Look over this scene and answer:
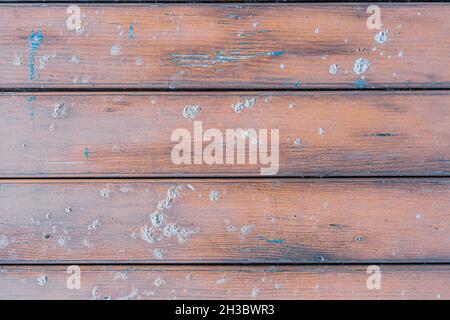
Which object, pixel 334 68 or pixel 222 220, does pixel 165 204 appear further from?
pixel 334 68

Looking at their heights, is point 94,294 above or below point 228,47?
below

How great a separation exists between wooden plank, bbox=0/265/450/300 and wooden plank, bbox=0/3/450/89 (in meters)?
0.32

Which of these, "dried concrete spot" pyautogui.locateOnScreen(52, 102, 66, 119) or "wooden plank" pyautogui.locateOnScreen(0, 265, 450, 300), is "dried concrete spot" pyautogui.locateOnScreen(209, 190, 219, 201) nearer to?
"wooden plank" pyautogui.locateOnScreen(0, 265, 450, 300)

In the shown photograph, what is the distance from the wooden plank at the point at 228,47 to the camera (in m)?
0.68

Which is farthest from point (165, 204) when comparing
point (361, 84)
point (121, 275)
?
point (361, 84)

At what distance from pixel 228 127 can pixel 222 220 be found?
0.16m

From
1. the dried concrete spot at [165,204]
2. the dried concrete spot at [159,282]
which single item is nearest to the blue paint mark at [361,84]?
the dried concrete spot at [165,204]

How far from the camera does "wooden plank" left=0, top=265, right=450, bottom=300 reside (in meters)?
0.70

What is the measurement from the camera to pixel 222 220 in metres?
0.69

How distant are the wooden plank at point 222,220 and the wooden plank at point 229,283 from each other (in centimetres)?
2

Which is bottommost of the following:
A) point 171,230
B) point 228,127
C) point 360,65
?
point 171,230

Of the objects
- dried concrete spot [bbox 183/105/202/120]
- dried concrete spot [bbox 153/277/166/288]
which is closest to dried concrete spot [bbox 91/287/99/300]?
dried concrete spot [bbox 153/277/166/288]
